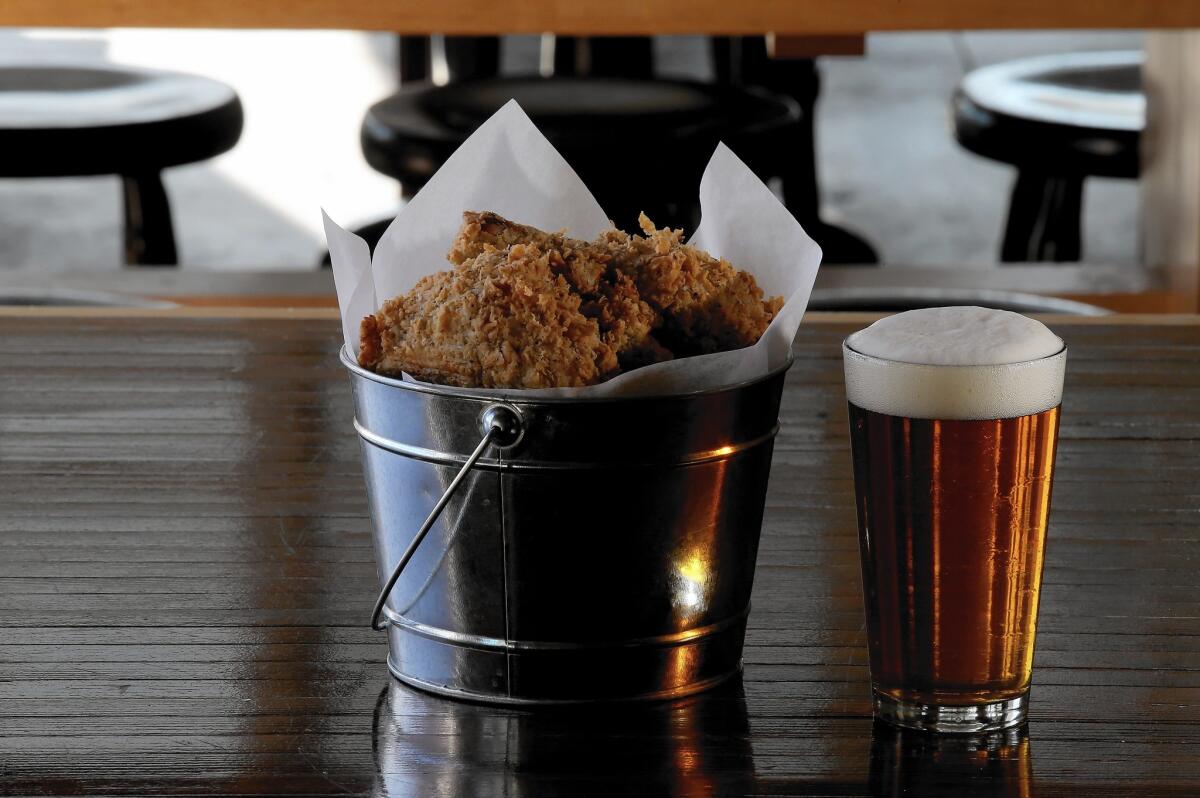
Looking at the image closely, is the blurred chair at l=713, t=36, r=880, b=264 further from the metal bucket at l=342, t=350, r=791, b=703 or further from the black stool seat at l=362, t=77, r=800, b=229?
the metal bucket at l=342, t=350, r=791, b=703

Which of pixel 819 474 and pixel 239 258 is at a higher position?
pixel 819 474

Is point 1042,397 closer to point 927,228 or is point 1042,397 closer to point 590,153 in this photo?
point 590,153

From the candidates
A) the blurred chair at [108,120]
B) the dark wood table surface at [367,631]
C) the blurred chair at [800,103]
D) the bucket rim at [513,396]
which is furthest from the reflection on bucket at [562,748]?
the blurred chair at [800,103]

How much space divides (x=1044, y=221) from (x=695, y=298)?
263 centimetres

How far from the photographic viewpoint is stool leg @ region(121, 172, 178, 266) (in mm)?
2961

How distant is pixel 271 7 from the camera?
1.89m

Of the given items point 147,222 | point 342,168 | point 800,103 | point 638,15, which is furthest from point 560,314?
point 342,168

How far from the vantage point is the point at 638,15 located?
1888mm

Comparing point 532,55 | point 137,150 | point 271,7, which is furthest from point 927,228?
point 271,7

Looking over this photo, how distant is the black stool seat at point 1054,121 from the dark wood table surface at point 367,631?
1251 millimetres

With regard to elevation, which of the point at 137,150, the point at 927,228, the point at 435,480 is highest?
the point at 435,480

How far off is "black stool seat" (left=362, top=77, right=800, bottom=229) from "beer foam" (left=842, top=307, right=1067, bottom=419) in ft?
4.69

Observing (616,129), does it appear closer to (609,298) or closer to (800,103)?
(609,298)

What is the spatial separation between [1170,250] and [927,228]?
3458 mm
